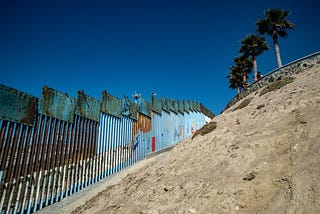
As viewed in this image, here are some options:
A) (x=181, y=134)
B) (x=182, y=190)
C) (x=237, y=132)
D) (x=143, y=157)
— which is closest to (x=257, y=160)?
(x=182, y=190)

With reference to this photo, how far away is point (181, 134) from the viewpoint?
23.0m

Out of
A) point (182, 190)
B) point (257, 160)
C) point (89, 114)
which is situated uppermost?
point (89, 114)

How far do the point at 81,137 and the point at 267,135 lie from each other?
751cm

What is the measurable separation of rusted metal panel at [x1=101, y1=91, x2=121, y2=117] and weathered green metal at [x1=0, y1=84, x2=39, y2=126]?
12.4 ft

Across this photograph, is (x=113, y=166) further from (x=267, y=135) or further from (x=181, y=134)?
(x=181, y=134)

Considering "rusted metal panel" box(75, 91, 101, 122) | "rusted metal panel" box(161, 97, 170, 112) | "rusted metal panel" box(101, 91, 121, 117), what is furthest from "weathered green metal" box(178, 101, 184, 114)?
"rusted metal panel" box(75, 91, 101, 122)

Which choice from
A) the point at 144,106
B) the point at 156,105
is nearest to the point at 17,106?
the point at 144,106

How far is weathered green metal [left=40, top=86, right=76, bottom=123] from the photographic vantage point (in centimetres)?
787

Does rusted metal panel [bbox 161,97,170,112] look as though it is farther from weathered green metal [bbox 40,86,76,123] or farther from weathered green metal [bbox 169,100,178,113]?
weathered green metal [bbox 40,86,76,123]

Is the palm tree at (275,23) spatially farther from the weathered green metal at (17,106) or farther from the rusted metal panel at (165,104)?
the weathered green metal at (17,106)

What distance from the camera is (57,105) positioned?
8.30 m

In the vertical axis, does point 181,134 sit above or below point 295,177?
above

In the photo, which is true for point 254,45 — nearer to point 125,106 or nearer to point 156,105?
point 156,105

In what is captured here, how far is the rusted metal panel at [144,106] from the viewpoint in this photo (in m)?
14.7
